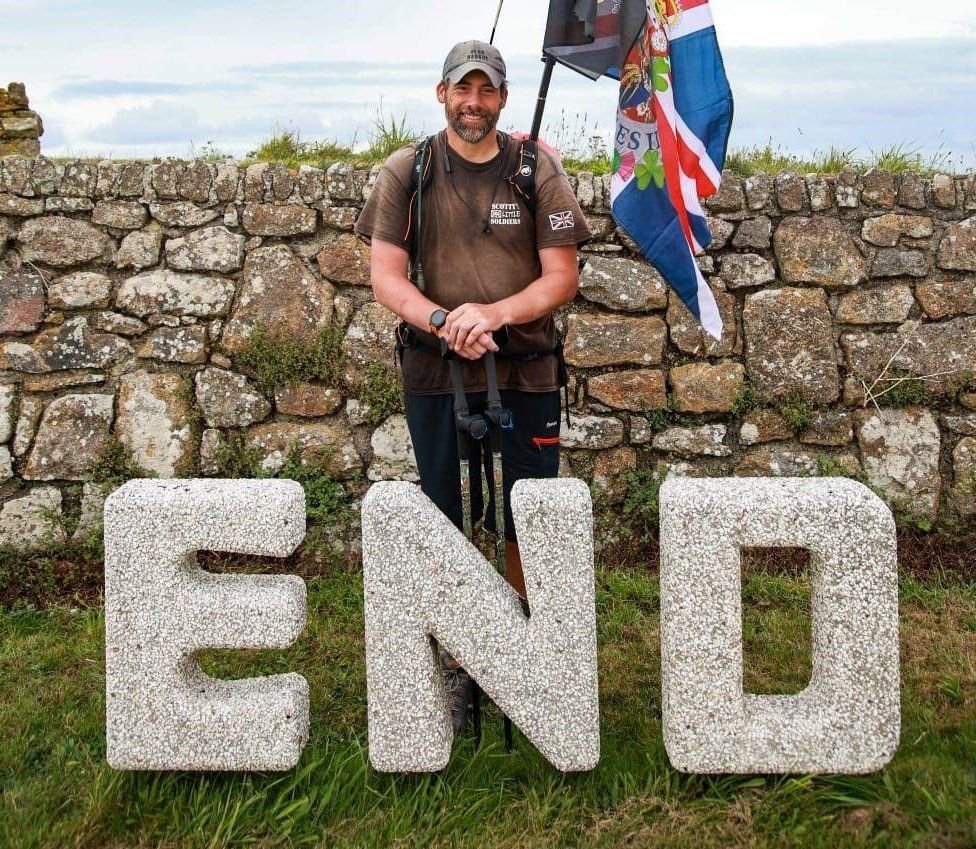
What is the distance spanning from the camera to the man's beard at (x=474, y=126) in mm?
3012

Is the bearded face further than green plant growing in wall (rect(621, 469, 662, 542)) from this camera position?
No

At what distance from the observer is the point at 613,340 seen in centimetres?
481

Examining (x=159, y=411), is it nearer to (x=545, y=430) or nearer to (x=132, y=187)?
(x=132, y=187)

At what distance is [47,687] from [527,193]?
2737 mm

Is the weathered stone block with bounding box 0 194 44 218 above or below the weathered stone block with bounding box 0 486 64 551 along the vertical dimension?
above

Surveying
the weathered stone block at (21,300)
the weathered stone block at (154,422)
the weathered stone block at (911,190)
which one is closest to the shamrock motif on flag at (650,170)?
the weathered stone block at (911,190)

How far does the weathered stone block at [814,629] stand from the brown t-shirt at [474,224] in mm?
990

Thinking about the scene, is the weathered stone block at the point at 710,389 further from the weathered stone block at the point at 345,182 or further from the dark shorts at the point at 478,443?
the weathered stone block at the point at 345,182

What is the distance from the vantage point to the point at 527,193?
3082 mm

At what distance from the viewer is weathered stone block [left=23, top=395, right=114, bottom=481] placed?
475 cm

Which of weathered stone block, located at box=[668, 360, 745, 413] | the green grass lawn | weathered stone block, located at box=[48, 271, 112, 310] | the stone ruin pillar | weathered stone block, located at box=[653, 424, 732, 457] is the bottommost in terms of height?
the green grass lawn

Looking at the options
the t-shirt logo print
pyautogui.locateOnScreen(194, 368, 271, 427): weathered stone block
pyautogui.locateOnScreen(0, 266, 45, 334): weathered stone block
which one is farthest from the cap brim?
pyautogui.locateOnScreen(0, 266, 45, 334): weathered stone block

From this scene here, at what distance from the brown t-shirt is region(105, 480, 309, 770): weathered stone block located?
0.94 meters

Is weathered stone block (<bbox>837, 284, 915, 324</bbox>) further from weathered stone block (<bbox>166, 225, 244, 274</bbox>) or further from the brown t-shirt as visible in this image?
weathered stone block (<bbox>166, 225, 244, 274</bbox>)
